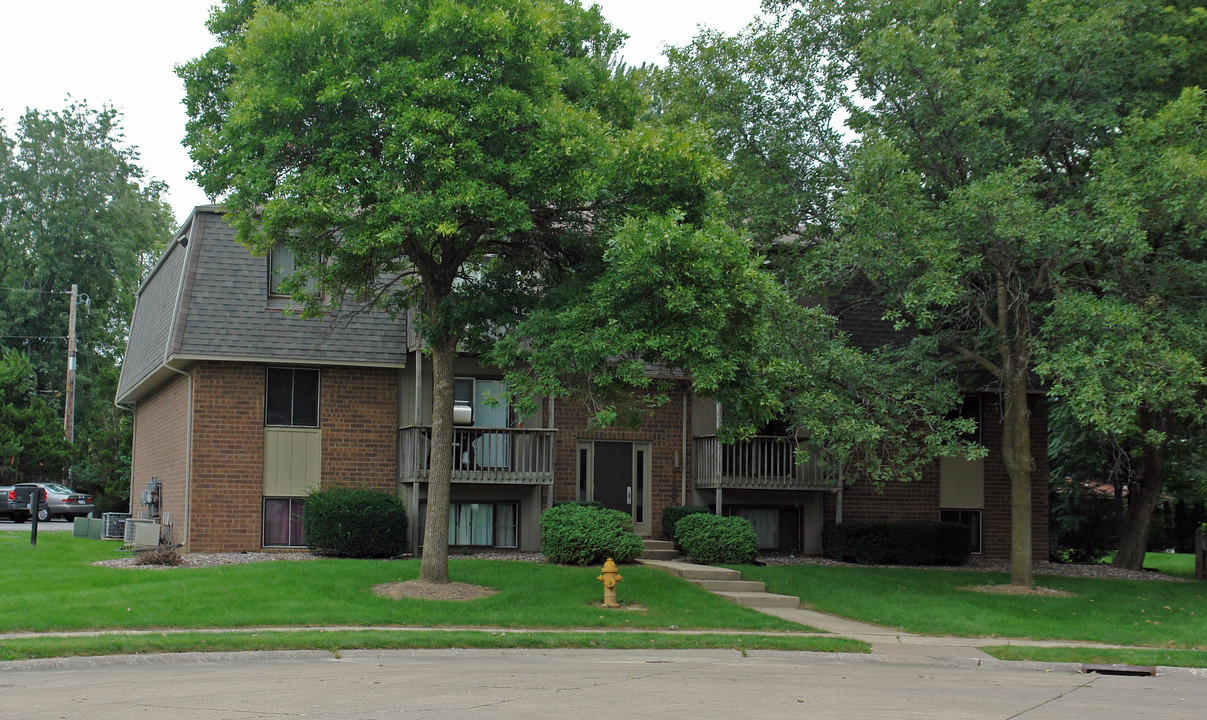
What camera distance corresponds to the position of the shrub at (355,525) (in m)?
20.8

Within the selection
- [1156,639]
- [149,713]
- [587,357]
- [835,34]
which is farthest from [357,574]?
[835,34]

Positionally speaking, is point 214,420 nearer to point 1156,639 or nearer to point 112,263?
point 1156,639

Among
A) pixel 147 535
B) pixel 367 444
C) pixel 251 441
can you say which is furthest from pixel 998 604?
pixel 147 535

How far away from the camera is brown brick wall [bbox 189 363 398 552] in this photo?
862 inches

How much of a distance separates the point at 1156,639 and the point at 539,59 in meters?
11.9

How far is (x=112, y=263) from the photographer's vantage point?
52.6 meters

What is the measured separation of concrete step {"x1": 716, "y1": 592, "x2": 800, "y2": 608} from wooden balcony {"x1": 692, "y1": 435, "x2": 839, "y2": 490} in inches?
219

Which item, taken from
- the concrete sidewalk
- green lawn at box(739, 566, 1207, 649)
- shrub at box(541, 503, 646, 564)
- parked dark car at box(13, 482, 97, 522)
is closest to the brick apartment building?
shrub at box(541, 503, 646, 564)

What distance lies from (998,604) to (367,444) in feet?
41.8

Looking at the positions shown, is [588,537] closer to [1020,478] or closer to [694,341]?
[694,341]

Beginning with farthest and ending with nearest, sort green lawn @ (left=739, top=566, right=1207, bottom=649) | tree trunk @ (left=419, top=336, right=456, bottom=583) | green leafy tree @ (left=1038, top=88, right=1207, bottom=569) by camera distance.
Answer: tree trunk @ (left=419, top=336, right=456, bottom=583)
green leafy tree @ (left=1038, top=88, right=1207, bottom=569)
green lawn @ (left=739, top=566, right=1207, bottom=649)

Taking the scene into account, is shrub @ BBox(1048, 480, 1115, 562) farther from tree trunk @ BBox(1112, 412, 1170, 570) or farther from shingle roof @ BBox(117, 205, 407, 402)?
shingle roof @ BBox(117, 205, 407, 402)

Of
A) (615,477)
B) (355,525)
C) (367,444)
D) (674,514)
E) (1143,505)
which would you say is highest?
(367,444)

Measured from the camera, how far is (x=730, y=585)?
60.1 feet
